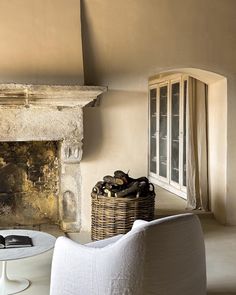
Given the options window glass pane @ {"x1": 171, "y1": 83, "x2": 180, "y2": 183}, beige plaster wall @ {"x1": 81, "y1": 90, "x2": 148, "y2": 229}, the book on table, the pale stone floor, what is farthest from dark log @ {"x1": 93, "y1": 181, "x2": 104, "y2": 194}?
window glass pane @ {"x1": 171, "y1": 83, "x2": 180, "y2": 183}

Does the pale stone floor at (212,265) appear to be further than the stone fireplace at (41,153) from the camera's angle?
→ No

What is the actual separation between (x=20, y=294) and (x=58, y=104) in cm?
202

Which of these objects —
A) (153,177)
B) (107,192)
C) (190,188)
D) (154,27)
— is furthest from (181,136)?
(107,192)

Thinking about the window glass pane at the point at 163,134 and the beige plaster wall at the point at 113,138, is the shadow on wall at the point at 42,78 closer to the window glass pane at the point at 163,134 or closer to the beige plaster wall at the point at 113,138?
the beige plaster wall at the point at 113,138

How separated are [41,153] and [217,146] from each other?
2119mm

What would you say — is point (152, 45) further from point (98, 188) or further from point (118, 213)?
point (118, 213)

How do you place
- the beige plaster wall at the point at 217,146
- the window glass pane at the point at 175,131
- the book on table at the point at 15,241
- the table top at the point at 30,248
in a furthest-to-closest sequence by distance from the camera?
the window glass pane at the point at 175,131
the beige plaster wall at the point at 217,146
the book on table at the point at 15,241
the table top at the point at 30,248

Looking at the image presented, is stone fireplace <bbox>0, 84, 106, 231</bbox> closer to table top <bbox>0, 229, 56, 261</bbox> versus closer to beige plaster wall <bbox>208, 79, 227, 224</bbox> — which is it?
table top <bbox>0, 229, 56, 261</bbox>

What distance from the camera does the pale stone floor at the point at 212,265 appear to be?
3.15 m

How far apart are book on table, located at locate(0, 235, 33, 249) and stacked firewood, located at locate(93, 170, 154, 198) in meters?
1.26

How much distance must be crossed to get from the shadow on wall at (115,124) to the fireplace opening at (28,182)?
471 millimetres

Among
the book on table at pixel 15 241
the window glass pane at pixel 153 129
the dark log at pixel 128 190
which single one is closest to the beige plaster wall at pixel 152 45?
the dark log at pixel 128 190

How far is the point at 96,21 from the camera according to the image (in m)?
4.61

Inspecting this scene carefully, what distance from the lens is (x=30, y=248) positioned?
295cm
